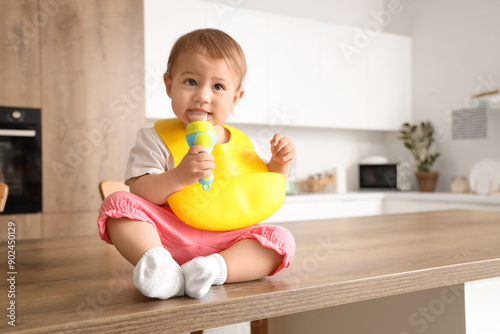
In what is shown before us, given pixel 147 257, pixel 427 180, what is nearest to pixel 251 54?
pixel 427 180

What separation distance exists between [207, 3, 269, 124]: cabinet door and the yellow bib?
2.61 metres

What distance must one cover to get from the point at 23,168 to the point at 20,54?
2.07ft

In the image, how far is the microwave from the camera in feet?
12.8

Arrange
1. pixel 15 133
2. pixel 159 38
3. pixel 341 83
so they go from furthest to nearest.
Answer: pixel 341 83 → pixel 159 38 → pixel 15 133

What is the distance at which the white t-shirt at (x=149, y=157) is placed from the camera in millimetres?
682

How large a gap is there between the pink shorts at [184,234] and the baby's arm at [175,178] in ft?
0.06

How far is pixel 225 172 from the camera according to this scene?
2.20 feet

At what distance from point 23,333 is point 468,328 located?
0.72 m

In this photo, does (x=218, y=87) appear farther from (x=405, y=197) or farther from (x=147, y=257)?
(x=405, y=197)

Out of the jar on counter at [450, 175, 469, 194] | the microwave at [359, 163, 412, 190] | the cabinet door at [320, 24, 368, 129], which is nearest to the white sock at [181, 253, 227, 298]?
the cabinet door at [320, 24, 368, 129]

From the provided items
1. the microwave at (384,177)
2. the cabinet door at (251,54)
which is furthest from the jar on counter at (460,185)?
the cabinet door at (251,54)

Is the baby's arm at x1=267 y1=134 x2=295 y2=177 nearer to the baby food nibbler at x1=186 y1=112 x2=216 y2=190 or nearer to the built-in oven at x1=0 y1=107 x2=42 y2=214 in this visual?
the baby food nibbler at x1=186 y1=112 x2=216 y2=190

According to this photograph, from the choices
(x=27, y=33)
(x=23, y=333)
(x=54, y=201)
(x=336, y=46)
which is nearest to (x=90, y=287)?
(x=23, y=333)

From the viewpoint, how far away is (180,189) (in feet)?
2.10
